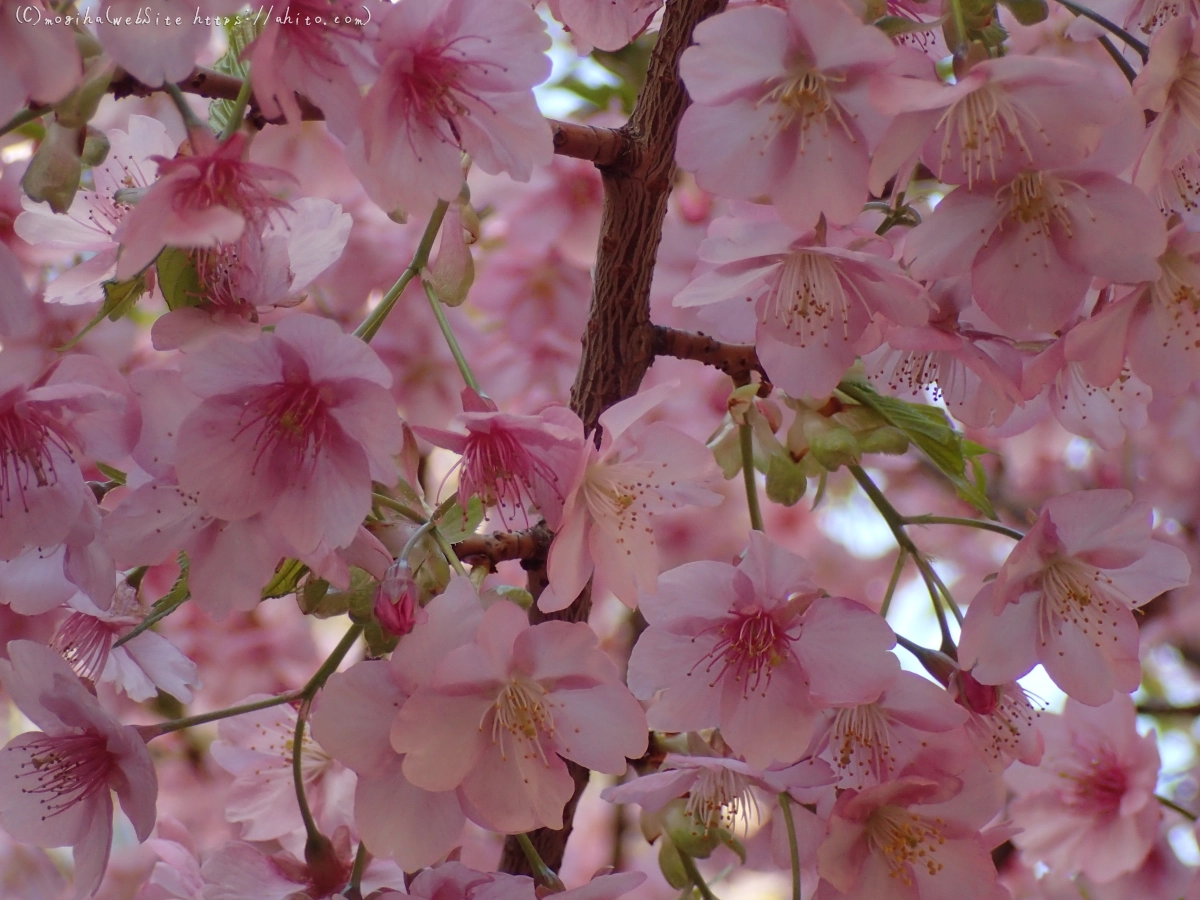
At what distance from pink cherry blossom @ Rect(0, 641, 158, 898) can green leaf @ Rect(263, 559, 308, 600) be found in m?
0.14

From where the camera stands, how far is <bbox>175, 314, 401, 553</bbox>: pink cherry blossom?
0.76 meters

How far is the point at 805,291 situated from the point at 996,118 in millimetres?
177

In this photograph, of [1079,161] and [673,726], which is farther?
[673,726]

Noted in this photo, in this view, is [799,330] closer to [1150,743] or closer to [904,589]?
[1150,743]

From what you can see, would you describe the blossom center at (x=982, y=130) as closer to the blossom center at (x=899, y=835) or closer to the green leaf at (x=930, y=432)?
the green leaf at (x=930, y=432)

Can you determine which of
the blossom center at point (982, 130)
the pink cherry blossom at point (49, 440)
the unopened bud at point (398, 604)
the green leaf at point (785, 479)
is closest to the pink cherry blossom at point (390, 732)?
the unopened bud at point (398, 604)

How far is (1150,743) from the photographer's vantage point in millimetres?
1433

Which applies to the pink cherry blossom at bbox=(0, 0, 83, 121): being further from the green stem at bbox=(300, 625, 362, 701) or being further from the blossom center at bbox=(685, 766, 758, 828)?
the blossom center at bbox=(685, 766, 758, 828)

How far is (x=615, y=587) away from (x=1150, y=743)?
939mm

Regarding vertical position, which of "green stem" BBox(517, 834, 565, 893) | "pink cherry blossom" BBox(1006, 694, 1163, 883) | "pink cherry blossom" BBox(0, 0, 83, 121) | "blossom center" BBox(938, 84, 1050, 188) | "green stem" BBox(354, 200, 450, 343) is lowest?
"pink cherry blossom" BBox(1006, 694, 1163, 883)

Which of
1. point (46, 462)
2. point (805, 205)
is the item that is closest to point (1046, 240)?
point (805, 205)

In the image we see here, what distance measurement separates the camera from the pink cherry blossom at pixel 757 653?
0.86 metres

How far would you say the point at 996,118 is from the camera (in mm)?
811

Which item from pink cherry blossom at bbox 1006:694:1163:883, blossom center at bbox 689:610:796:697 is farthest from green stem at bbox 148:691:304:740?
pink cherry blossom at bbox 1006:694:1163:883
